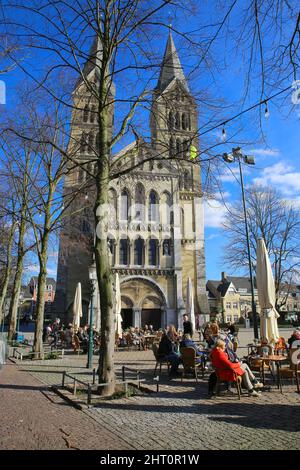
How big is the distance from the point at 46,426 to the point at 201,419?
2.45 meters

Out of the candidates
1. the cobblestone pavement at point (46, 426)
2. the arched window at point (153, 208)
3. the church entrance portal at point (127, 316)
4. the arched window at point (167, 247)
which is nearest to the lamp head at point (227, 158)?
the cobblestone pavement at point (46, 426)

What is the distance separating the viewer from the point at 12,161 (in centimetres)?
1673

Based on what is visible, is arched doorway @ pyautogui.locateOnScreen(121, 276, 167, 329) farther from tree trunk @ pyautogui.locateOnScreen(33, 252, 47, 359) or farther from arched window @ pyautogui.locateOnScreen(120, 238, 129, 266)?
tree trunk @ pyautogui.locateOnScreen(33, 252, 47, 359)

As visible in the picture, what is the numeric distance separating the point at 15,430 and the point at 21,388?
3.90 m

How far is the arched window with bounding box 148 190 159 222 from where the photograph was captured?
37181 millimetres

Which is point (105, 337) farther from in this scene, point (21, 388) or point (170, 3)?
point (170, 3)

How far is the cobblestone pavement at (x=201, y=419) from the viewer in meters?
4.78

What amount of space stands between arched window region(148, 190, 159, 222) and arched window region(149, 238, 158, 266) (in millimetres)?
2252

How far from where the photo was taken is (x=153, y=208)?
122 ft

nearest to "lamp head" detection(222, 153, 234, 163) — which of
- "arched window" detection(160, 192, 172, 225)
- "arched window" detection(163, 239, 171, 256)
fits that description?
"arched window" detection(163, 239, 171, 256)

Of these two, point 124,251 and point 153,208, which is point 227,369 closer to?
point 124,251

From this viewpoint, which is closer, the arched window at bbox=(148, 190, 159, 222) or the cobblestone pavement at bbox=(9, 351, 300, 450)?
the cobblestone pavement at bbox=(9, 351, 300, 450)

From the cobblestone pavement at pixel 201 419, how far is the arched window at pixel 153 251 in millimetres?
27468

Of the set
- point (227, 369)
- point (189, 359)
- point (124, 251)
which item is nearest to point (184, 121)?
point (189, 359)
